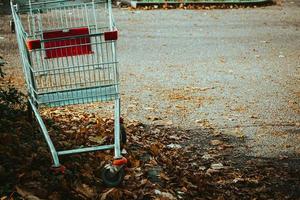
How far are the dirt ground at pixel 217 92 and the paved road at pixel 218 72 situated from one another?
14 mm

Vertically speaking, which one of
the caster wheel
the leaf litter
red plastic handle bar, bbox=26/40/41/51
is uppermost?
red plastic handle bar, bbox=26/40/41/51

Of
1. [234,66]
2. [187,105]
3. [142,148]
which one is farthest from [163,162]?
[234,66]

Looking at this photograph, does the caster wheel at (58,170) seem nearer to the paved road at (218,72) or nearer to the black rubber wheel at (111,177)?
the black rubber wheel at (111,177)

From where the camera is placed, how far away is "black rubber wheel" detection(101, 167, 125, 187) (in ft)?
10.3

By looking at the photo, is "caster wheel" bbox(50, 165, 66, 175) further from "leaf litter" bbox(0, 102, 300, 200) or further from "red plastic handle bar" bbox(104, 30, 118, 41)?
"red plastic handle bar" bbox(104, 30, 118, 41)

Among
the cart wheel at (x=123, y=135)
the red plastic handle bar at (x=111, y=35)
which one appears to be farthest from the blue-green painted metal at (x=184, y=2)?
the red plastic handle bar at (x=111, y=35)

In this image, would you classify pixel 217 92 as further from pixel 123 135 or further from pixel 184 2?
pixel 184 2

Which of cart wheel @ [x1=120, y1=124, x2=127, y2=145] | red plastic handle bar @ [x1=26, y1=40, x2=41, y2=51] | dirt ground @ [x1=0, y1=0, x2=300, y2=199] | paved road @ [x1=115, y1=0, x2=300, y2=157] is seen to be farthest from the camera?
paved road @ [x1=115, y1=0, x2=300, y2=157]

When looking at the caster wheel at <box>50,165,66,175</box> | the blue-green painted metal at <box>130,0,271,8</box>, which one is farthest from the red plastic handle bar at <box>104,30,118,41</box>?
the blue-green painted metal at <box>130,0,271,8</box>

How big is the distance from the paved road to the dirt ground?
14 millimetres

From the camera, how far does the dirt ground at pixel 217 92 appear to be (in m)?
3.65

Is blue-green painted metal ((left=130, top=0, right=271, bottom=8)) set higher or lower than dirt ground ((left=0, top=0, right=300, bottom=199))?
higher

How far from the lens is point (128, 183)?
10.9 ft

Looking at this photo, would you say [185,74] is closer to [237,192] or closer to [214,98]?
[214,98]
